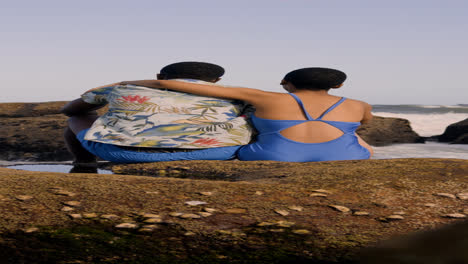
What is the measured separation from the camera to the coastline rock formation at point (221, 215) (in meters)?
1.35

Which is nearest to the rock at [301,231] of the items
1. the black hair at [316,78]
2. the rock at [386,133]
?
the black hair at [316,78]

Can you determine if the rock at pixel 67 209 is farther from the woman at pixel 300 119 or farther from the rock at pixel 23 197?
the woman at pixel 300 119

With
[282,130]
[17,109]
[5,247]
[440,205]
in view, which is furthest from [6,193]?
[17,109]

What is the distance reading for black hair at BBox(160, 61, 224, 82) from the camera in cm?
374

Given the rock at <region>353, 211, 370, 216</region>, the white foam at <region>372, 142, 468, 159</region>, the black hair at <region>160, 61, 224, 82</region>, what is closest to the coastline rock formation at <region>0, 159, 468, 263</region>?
the rock at <region>353, 211, 370, 216</region>

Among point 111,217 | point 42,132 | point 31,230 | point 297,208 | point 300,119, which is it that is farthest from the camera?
point 42,132

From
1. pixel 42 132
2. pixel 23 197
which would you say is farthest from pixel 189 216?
pixel 42 132

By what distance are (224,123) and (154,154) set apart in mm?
582

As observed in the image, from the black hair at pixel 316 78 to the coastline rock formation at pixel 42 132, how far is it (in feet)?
8.08

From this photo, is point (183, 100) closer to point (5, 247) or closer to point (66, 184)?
point (66, 184)

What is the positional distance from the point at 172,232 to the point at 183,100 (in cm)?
212

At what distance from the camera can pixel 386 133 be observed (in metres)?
7.16

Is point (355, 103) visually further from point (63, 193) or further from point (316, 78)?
point (63, 193)

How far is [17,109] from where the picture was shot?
7.21m
